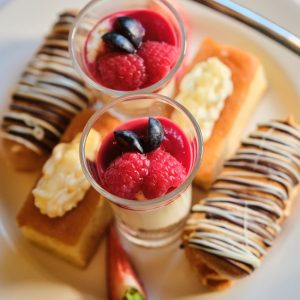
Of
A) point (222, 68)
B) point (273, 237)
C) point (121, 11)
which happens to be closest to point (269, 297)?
point (273, 237)

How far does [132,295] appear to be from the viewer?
5.15ft

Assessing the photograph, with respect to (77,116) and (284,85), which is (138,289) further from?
(284,85)

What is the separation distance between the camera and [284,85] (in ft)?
6.03

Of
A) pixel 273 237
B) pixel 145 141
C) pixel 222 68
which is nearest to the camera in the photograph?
pixel 145 141

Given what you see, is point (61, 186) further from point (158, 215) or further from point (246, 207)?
point (246, 207)

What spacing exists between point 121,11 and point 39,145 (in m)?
0.43

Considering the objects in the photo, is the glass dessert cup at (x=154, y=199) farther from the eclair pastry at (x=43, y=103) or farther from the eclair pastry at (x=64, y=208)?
the eclair pastry at (x=43, y=103)

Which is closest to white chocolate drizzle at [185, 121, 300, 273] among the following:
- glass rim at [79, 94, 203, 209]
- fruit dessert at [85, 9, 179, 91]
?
glass rim at [79, 94, 203, 209]

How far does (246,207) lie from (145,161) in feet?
1.11

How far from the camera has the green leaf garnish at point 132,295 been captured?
1567 mm

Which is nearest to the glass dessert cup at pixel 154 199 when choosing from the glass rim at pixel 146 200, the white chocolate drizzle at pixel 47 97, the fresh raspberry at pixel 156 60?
the glass rim at pixel 146 200

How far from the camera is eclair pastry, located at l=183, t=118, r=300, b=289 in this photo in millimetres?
1522

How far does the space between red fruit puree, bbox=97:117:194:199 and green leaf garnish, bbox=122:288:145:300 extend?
311 millimetres

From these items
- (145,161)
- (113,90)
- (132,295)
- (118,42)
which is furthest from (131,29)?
(132,295)
